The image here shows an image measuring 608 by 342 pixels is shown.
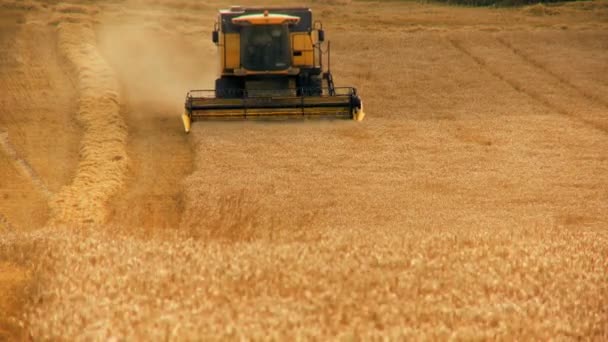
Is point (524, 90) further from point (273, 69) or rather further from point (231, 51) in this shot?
point (231, 51)

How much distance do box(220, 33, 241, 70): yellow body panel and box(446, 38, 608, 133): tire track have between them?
8.43 metres

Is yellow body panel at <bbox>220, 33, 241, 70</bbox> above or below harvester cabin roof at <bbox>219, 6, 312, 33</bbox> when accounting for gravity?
below

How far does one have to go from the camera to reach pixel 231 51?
2244 cm

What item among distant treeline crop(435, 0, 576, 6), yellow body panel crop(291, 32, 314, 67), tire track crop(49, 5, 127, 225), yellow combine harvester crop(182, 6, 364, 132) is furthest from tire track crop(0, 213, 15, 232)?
distant treeline crop(435, 0, 576, 6)

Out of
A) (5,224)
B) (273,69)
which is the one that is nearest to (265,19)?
(273,69)

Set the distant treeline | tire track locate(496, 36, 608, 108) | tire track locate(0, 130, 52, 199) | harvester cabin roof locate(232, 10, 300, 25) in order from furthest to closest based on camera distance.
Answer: the distant treeline < tire track locate(496, 36, 608, 108) < harvester cabin roof locate(232, 10, 300, 25) < tire track locate(0, 130, 52, 199)

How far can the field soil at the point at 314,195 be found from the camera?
9.79m

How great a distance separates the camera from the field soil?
979 cm

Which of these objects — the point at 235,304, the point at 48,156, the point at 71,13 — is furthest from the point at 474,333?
the point at 71,13

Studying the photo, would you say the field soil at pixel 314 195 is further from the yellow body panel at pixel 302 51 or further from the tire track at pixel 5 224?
the yellow body panel at pixel 302 51

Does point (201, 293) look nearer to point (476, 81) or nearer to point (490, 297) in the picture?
point (490, 297)

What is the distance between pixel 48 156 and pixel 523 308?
1220cm

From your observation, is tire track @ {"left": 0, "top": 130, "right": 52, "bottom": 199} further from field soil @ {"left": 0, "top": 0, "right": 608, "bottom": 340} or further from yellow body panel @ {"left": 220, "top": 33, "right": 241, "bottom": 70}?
yellow body panel @ {"left": 220, "top": 33, "right": 241, "bottom": 70}

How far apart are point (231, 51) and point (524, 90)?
29.6ft
